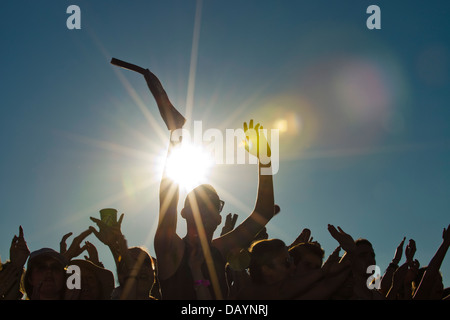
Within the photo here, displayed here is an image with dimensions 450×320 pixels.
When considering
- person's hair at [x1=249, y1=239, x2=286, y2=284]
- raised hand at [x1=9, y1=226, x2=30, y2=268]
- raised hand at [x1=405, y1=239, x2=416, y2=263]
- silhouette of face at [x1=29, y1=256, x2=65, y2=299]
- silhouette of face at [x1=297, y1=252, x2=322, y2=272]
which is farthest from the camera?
raised hand at [x1=405, y1=239, x2=416, y2=263]

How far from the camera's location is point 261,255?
9.79 ft

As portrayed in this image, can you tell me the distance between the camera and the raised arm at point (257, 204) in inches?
130

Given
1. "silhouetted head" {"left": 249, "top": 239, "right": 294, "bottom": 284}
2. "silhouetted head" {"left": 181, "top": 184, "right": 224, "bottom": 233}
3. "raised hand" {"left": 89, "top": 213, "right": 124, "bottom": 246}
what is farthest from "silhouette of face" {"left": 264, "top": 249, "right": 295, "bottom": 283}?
"raised hand" {"left": 89, "top": 213, "right": 124, "bottom": 246}

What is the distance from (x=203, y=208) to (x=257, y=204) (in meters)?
0.54

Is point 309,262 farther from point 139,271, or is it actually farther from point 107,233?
point 107,233

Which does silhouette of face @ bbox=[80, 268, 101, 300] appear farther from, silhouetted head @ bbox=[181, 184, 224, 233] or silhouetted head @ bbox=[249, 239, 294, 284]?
silhouetted head @ bbox=[249, 239, 294, 284]

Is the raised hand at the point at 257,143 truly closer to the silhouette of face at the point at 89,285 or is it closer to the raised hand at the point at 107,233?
the raised hand at the point at 107,233

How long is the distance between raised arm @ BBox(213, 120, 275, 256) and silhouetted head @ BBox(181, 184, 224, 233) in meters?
0.22

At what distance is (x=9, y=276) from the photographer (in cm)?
414

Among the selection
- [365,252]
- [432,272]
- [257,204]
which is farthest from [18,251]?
[432,272]

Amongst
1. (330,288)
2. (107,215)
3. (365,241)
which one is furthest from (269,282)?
(365,241)

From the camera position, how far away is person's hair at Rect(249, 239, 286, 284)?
2949 millimetres

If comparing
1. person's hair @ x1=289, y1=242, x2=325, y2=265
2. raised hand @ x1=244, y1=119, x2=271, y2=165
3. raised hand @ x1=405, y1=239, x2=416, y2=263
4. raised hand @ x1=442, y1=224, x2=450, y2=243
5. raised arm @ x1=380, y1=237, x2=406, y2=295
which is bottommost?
raised arm @ x1=380, y1=237, x2=406, y2=295
